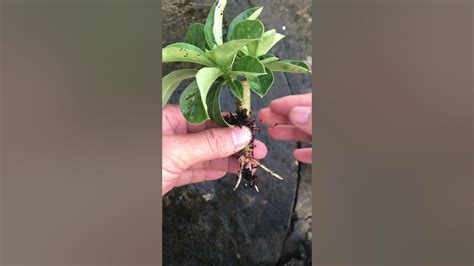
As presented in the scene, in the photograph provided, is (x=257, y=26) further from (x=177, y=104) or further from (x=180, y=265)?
(x=180, y=265)

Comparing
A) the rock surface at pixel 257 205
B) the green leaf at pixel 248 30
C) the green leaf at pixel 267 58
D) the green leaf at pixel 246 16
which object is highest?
the green leaf at pixel 246 16

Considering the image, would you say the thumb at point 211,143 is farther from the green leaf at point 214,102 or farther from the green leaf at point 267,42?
the green leaf at point 267,42

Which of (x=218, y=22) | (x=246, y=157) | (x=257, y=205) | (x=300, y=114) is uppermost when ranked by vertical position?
(x=218, y=22)

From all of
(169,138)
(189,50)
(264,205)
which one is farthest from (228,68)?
(264,205)

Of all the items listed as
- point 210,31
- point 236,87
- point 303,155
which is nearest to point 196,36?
point 210,31

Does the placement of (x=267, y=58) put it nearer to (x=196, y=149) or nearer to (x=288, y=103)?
(x=288, y=103)

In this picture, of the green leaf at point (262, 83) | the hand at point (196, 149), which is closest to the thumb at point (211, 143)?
the hand at point (196, 149)
